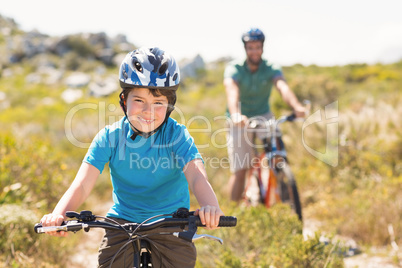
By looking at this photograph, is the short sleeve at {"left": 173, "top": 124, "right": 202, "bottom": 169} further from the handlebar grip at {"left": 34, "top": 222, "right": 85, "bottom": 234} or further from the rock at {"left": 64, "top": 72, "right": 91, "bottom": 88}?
the rock at {"left": 64, "top": 72, "right": 91, "bottom": 88}

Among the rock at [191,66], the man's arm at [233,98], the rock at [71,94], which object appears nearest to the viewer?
the man's arm at [233,98]

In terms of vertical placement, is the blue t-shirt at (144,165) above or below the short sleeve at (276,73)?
below

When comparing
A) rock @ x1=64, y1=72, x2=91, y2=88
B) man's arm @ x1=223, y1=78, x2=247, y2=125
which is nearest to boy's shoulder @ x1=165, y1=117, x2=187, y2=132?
man's arm @ x1=223, y1=78, x2=247, y2=125

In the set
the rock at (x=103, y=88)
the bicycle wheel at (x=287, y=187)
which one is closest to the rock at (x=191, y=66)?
the rock at (x=103, y=88)

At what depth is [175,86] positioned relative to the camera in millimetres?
2705

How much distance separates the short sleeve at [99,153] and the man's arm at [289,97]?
3001 millimetres

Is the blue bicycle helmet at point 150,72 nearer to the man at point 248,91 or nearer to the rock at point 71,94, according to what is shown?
the man at point 248,91

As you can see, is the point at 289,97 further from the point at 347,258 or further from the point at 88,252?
the point at 88,252

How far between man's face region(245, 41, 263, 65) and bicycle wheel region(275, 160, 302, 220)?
1.41 m

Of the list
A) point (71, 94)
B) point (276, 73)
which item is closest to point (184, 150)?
point (276, 73)

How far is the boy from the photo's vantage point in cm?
252

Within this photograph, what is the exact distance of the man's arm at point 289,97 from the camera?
500 centimetres

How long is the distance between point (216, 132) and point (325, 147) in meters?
3.00

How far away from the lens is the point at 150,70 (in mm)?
2613
